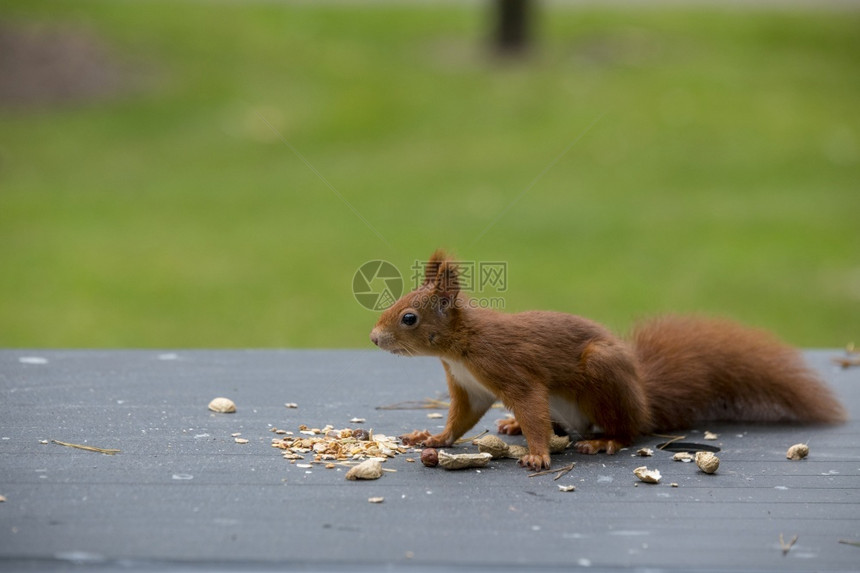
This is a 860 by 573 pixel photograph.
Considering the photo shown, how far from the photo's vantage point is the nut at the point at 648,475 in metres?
1.87

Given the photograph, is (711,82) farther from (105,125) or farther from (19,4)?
(19,4)

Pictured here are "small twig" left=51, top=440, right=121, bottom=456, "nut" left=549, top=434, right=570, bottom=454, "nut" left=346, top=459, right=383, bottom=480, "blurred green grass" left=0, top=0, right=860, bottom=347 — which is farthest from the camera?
"blurred green grass" left=0, top=0, right=860, bottom=347

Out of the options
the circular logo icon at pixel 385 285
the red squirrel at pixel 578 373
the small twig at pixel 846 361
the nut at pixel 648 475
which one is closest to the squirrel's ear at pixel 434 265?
the red squirrel at pixel 578 373

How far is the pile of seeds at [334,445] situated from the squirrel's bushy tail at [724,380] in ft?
2.05

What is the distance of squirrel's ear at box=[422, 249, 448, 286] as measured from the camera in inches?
79.2

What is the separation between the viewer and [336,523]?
1.62 meters

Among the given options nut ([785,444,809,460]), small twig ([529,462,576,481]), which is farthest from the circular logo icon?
nut ([785,444,809,460])

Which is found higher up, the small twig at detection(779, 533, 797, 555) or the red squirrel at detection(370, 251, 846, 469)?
the red squirrel at detection(370, 251, 846, 469)

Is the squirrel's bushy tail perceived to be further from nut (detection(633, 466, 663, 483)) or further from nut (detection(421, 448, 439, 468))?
nut (detection(421, 448, 439, 468))

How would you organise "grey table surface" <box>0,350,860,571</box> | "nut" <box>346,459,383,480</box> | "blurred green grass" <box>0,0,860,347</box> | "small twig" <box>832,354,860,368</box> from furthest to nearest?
1. "blurred green grass" <box>0,0,860,347</box>
2. "small twig" <box>832,354,860,368</box>
3. "nut" <box>346,459,383,480</box>
4. "grey table surface" <box>0,350,860,571</box>

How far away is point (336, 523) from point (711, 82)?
8.58 meters

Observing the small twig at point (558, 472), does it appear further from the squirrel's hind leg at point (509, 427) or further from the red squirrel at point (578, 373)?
the squirrel's hind leg at point (509, 427)

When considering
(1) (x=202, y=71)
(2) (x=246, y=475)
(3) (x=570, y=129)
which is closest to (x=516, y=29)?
(3) (x=570, y=129)

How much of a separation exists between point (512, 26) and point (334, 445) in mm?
8174
